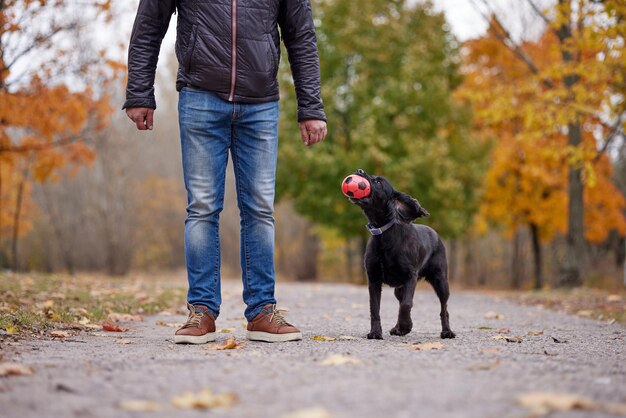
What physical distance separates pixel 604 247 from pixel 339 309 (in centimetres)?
2782

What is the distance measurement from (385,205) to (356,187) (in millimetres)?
348

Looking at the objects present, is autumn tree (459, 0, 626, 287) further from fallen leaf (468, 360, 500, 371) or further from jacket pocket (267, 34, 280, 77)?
fallen leaf (468, 360, 500, 371)

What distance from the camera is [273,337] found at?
182 inches

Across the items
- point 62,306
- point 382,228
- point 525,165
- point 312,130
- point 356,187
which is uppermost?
point 525,165

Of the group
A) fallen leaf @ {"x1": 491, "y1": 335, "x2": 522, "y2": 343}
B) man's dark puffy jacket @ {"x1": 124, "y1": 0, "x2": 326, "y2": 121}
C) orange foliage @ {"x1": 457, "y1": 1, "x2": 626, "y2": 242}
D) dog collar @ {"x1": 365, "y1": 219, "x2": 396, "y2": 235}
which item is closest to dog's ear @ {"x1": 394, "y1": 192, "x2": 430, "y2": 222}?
dog collar @ {"x1": 365, "y1": 219, "x2": 396, "y2": 235}

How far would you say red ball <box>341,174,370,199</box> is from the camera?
4.75 meters

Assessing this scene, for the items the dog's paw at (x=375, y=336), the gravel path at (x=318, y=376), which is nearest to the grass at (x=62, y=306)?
the gravel path at (x=318, y=376)

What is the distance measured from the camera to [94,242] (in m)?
27.9

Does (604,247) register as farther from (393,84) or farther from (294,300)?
(294,300)

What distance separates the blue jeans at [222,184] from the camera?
4598mm

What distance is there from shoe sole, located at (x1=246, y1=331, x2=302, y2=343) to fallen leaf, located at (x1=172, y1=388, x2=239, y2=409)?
70.0 inches

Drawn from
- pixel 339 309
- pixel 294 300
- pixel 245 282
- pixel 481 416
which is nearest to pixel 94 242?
pixel 294 300

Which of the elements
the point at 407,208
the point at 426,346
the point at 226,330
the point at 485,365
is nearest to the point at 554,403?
the point at 485,365

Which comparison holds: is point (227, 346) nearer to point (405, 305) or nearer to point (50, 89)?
point (405, 305)
